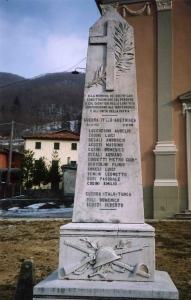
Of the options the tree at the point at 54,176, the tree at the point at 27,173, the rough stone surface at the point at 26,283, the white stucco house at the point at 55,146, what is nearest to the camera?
the rough stone surface at the point at 26,283

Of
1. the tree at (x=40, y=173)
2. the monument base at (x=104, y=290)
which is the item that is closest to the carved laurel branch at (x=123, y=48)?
the monument base at (x=104, y=290)

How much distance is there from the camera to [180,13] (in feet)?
45.9

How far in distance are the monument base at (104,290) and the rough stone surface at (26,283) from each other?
1.99 feet

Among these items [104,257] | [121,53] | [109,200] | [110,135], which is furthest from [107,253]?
[121,53]

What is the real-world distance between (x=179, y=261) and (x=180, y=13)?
10525 mm

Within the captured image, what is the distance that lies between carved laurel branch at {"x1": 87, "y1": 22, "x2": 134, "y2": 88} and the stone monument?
0.01 metres

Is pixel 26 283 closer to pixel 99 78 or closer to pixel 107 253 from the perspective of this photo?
pixel 107 253

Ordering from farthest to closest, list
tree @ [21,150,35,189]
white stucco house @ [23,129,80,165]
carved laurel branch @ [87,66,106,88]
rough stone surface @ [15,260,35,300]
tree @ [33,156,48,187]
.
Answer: white stucco house @ [23,129,80,165], tree @ [21,150,35,189], tree @ [33,156,48,187], carved laurel branch @ [87,66,106,88], rough stone surface @ [15,260,35,300]

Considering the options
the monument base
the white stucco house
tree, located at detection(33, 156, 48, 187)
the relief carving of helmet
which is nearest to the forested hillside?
the white stucco house

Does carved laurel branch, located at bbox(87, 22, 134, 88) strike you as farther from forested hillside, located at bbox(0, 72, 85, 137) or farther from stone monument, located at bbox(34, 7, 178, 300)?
forested hillside, located at bbox(0, 72, 85, 137)

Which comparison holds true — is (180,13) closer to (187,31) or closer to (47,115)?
Result: (187,31)

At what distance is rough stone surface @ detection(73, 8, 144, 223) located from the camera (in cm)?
452

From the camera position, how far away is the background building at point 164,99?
13.1m

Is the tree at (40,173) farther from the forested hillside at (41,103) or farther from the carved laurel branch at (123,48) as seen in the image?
the carved laurel branch at (123,48)
